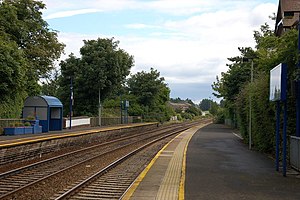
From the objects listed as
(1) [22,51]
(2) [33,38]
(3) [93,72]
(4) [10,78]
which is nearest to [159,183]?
(4) [10,78]

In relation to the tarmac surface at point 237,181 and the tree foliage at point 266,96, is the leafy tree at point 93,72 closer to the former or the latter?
the tree foliage at point 266,96

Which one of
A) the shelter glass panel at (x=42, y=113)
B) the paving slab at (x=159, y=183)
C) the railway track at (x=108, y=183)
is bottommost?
the railway track at (x=108, y=183)

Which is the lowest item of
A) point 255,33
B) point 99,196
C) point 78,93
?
point 99,196

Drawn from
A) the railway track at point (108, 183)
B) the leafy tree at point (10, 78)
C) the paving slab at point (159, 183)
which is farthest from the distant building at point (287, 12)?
the paving slab at point (159, 183)

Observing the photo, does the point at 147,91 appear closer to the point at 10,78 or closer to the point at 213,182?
the point at 10,78

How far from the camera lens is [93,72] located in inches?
2302

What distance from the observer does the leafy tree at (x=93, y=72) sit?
58719mm

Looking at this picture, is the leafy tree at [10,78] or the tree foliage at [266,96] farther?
the leafy tree at [10,78]

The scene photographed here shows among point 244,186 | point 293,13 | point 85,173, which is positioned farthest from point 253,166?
point 293,13

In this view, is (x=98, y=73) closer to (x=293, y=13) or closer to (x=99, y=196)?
(x=293, y=13)

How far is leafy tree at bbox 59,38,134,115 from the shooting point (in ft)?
193

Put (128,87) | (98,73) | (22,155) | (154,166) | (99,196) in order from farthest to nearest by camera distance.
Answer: (128,87) < (98,73) < (22,155) < (154,166) < (99,196)

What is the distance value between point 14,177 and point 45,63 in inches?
1296

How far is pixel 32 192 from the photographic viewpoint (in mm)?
10359
